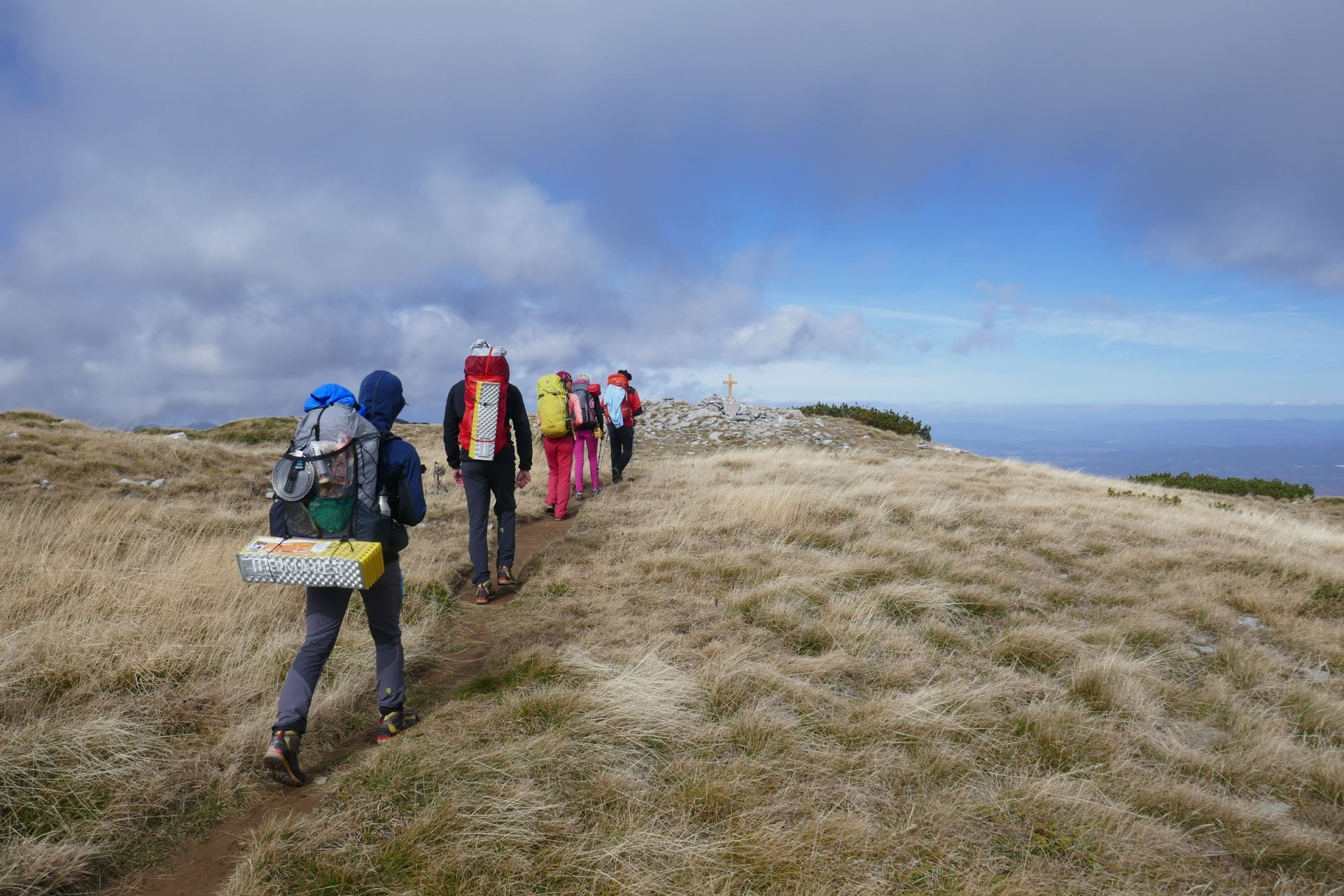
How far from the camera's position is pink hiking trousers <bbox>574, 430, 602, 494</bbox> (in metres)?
12.1

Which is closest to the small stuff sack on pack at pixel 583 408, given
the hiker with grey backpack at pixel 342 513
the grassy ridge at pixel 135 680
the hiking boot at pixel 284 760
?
the grassy ridge at pixel 135 680

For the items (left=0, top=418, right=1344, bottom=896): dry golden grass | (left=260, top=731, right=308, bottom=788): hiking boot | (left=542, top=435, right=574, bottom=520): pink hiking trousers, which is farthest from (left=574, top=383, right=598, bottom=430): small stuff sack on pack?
(left=260, top=731, right=308, bottom=788): hiking boot

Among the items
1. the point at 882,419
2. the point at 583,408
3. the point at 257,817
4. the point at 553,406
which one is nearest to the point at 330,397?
the point at 257,817

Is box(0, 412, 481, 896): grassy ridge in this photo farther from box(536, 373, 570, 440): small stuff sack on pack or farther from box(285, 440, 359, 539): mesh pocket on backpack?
box(536, 373, 570, 440): small stuff sack on pack

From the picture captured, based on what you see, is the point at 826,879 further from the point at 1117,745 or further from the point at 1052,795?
the point at 1117,745

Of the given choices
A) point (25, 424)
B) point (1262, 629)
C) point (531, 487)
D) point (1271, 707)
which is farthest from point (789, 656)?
point (25, 424)

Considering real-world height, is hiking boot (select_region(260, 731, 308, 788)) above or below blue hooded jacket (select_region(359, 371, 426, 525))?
below

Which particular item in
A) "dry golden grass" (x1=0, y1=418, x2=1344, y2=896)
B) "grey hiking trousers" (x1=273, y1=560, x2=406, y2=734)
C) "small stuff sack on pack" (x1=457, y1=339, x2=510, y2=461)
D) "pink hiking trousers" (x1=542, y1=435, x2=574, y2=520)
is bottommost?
"dry golden grass" (x1=0, y1=418, x2=1344, y2=896)

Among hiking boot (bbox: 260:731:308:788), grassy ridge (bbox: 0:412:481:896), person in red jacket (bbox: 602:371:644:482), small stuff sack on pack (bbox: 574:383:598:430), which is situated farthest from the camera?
person in red jacket (bbox: 602:371:644:482)

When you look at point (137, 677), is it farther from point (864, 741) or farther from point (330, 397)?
point (864, 741)

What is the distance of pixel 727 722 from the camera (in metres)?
4.06

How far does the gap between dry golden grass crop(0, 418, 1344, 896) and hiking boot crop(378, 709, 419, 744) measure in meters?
0.17

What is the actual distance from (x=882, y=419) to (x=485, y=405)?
85.8 feet

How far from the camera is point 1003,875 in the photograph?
2.91 metres
